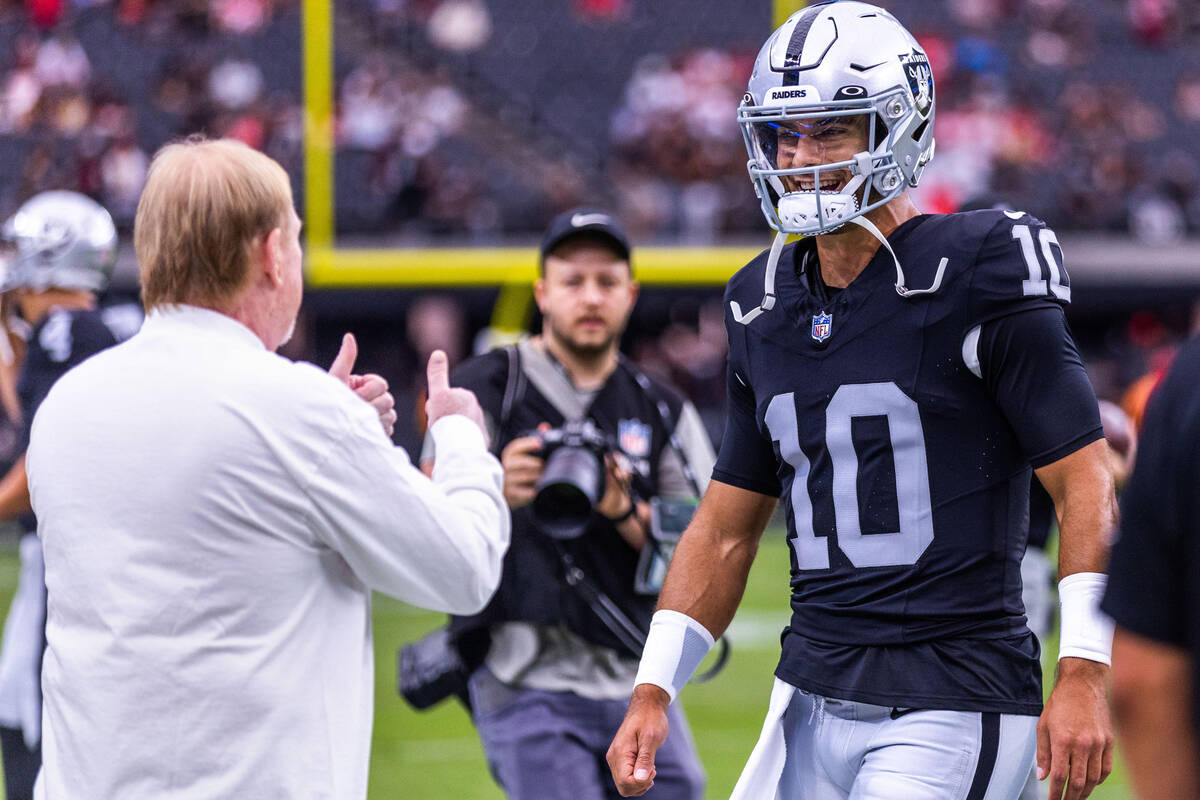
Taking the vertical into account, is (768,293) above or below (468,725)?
above

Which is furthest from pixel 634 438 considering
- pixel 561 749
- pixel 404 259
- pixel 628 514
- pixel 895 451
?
pixel 404 259

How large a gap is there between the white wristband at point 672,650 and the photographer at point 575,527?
2.41 feet

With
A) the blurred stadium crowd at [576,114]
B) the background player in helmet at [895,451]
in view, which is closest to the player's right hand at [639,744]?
the background player in helmet at [895,451]

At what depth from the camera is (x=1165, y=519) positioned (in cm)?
143

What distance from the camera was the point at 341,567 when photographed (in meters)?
2.14

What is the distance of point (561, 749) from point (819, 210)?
5.28 ft

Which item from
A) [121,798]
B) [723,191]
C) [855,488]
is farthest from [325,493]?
[723,191]

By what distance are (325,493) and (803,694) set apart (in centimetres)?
92

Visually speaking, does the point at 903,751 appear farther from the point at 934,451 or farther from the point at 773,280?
the point at 773,280

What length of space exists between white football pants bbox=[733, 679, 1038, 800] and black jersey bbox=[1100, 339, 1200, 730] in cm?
90

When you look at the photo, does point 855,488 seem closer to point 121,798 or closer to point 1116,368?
point 121,798

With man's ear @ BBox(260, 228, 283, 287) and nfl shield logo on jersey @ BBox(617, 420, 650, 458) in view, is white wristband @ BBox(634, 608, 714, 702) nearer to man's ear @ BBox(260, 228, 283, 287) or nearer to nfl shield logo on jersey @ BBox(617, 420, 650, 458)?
man's ear @ BBox(260, 228, 283, 287)

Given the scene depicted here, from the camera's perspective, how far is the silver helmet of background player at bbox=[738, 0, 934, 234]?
8.12 feet

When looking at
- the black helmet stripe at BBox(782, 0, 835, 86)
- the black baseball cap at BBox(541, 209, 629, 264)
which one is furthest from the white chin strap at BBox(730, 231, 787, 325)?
the black baseball cap at BBox(541, 209, 629, 264)
